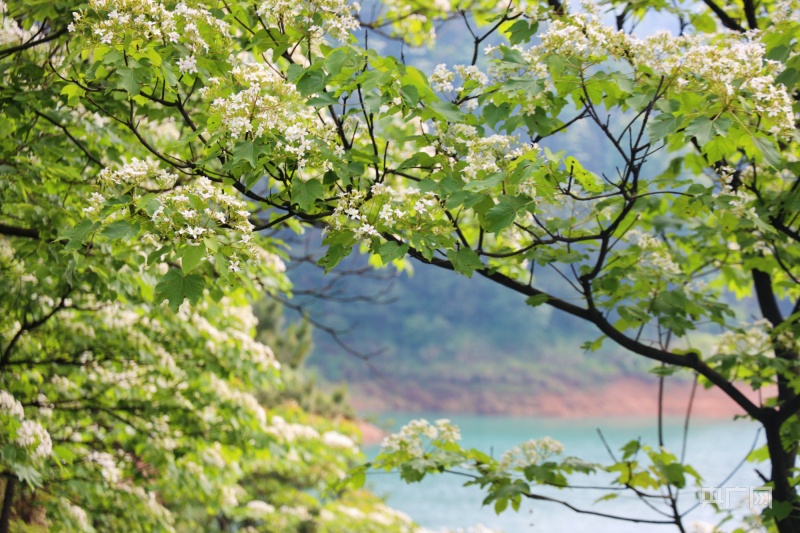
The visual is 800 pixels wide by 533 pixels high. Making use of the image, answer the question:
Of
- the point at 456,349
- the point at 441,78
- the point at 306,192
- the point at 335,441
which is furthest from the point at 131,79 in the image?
the point at 456,349

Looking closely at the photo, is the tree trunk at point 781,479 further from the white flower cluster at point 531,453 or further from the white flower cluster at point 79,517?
the white flower cluster at point 79,517

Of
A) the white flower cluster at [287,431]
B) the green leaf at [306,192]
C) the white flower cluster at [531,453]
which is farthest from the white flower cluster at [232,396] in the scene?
the green leaf at [306,192]

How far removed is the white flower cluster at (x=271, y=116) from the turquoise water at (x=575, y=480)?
10.6 m

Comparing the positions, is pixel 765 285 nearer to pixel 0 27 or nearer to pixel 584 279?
pixel 584 279

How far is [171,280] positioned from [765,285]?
311cm

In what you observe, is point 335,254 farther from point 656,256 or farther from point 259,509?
point 259,509

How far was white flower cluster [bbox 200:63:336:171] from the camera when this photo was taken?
1.75m

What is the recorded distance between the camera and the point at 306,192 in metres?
1.89

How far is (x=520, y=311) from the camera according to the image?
59.9 meters

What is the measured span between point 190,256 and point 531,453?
200 centimetres

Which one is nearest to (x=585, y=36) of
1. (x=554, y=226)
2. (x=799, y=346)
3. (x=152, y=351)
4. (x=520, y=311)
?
(x=554, y=226)

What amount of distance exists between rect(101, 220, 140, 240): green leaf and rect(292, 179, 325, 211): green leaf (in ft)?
1.35

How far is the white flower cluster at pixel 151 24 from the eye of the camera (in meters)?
1.82

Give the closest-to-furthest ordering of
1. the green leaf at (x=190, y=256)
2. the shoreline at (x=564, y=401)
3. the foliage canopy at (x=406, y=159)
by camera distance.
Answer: the green leaf at (x=190, y=256) < the foliage canopy at (x=406, y=159) < the shoreline at (x=564, y=401)
